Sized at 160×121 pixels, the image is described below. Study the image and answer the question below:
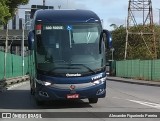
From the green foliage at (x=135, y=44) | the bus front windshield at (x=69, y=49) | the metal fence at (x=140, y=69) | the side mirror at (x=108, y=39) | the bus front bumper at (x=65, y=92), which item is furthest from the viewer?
the green foliage at (x=135, y=44)

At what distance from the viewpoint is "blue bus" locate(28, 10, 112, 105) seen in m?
16.2

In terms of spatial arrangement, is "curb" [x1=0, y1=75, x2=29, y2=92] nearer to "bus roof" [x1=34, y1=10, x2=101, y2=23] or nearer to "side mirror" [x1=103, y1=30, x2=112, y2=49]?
"bus roof" [x1=34, y1=10, x2=101, y2=23]

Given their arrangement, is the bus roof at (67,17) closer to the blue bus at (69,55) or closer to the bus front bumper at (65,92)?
the blue bus at (69,55)

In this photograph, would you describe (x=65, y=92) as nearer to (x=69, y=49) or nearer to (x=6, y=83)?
(x=69, y=49)

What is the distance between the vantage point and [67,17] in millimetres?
17188

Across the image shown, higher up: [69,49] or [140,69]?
[69,49]

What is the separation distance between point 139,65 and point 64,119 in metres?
41.8

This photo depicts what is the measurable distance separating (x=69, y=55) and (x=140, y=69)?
1509 inches

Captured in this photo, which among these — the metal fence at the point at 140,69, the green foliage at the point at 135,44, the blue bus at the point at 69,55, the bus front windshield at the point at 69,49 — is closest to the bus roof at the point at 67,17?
the blue bus at the point at 69,55

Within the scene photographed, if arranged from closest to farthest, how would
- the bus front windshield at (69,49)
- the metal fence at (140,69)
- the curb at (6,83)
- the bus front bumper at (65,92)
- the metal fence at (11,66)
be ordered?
the bus front bumper at (65,92), the bus front windshield at (69,49), the curb at (6,83), the metal fence at (11,66), the metal fence at (140,69)

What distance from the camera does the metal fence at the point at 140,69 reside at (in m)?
47.7

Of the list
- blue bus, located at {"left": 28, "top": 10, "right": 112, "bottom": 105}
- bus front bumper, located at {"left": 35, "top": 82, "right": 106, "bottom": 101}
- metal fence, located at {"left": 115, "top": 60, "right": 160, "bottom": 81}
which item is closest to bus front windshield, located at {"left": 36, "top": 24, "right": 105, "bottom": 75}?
blue bus, located at {"left": 28, "top": 10, "right": 112, "bottom": 105}

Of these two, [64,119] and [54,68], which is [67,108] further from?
[64,119]

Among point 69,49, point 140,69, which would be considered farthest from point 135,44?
point 69,49
